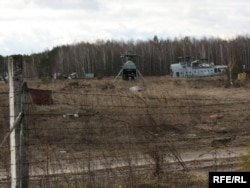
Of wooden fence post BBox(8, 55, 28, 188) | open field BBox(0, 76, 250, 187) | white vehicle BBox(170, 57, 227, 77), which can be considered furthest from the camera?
white vehicle BBox(170, 57, 227, 77)

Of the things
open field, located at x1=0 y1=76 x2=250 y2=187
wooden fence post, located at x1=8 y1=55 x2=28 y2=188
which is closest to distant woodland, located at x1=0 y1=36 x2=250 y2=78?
open field, located at x1=0 y1=76 x2=250 y2=187

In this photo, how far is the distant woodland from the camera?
9744cm

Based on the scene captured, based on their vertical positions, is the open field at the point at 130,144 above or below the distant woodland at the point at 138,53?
below

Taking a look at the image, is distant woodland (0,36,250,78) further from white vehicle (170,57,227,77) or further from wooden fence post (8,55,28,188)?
wooden fence post (8,55,28,188)

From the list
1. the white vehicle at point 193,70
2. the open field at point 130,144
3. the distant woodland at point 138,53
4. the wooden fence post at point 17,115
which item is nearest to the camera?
A: the wooden fence post at point 17,115

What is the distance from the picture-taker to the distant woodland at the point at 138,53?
9744 centimetres

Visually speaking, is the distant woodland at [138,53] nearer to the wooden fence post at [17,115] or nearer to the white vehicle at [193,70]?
the white vehicle at [193,70]

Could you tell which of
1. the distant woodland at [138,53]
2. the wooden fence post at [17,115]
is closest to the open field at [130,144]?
the wooden fence post at [17,115]

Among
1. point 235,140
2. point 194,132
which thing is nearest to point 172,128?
point 194,132

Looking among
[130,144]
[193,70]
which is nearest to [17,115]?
[130,144]

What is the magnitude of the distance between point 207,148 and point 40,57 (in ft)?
326

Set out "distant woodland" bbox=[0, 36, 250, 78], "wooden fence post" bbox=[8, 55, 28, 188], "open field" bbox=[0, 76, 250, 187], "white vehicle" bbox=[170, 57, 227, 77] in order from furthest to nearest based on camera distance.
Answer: "distant woodland" bbox=[0, 36, 250, 78], "white vehicle" bbox=[170, 57, 227, 77], "open field" bbox=[0, 76, 250, 187], "wooden fence post" bbox=[8, 55, 28, 188]

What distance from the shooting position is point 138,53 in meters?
103

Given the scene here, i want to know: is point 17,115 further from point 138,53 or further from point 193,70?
point 138,53
